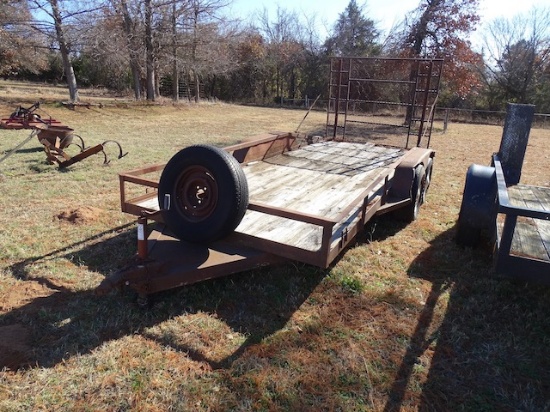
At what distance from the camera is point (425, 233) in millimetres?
5145

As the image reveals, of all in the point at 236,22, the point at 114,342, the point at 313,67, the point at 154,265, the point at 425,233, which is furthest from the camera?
the point at 313,67

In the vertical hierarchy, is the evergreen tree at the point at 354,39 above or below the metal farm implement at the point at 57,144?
above

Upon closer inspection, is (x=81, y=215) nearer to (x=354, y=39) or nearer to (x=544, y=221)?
(x=544, y=221)

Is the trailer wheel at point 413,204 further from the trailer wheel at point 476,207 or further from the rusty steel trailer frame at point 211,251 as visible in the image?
the rusty steel trailer frame at point 211,251

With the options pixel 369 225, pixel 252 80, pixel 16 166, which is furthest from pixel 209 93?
pixel 369 225

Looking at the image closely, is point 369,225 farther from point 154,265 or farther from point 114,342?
point 114,342

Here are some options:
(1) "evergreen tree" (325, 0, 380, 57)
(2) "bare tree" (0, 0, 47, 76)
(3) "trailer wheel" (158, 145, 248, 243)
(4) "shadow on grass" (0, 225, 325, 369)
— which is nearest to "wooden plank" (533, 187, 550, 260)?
(4) "shadow on grass" (0, 225, 325, 369)

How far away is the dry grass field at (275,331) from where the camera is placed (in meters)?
2.47

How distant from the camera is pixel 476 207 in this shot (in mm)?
4320

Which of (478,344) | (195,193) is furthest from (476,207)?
(195,193)

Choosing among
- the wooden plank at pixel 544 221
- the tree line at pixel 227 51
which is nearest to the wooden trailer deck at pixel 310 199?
the wooden plank at pixel 544 221

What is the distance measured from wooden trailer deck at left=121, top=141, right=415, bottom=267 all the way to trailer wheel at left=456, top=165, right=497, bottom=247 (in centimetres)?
69

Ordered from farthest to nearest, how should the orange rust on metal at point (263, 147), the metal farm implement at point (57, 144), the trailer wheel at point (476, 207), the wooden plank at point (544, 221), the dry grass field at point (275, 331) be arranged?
the metal farm implement at point (57, 144) < the orange rust on metal at point (263, 147) < the trailer wheel at point (476, 207) < the wooden plank at point (544, 221) < the dry grass field at point (275, 331)

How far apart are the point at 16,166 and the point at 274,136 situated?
5114 mm
